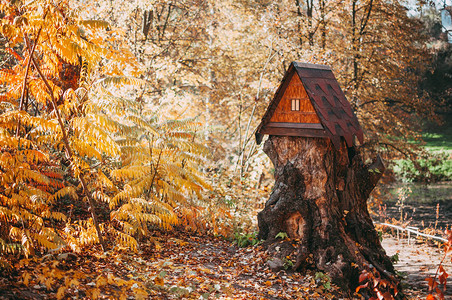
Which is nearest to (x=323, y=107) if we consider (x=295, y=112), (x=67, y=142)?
(x=295, y=112)

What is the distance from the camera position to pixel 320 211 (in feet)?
20.7

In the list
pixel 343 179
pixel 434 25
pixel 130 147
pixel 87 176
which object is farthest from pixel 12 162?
pixel 434 25

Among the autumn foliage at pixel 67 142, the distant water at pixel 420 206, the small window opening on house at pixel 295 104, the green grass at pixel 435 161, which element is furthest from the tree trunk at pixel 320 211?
the green grass at pixel 435 161

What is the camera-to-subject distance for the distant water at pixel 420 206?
15125 millimetres

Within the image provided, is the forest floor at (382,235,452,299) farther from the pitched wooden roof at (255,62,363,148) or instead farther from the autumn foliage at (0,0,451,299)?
the pitched wooden roof at (255,62,363,148)

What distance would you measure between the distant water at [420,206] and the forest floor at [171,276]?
7.76 meters

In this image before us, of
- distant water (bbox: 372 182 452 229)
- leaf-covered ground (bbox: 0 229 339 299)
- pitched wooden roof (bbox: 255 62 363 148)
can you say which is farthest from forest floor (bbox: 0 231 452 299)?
distant water (bbox: 372 182 452 229)

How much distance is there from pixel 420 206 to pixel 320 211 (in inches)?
548

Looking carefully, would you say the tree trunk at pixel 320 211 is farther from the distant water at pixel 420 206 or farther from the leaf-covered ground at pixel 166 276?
the distant water at pixel 420 206

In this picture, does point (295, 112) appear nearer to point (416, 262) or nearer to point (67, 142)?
point (67, 142)

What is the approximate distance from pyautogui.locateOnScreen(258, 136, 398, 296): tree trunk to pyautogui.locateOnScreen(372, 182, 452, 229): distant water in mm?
7980

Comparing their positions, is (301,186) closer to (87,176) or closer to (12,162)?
(87,176)

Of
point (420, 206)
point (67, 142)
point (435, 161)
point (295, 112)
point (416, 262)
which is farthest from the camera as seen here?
point (420, 206)

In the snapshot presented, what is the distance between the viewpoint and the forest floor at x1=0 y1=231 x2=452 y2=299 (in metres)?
3.86
